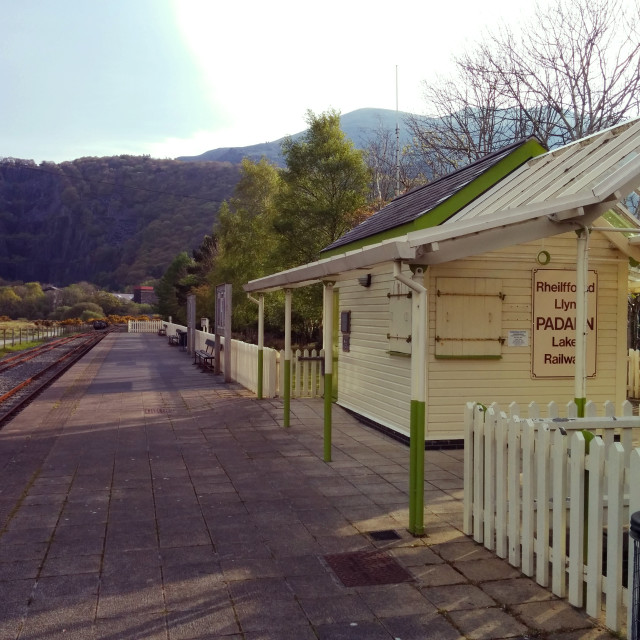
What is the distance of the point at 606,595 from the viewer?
379cm

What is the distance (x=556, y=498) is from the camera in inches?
169

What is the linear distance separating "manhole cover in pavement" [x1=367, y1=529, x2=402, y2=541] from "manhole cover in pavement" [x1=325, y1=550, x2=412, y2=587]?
351mm

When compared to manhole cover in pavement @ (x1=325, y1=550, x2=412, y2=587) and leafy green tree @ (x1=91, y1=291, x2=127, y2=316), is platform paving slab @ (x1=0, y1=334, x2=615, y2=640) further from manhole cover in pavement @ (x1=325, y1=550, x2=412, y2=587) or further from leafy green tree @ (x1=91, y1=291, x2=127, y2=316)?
leafy green tree @ (x1=91, y1=291, x2=127, y2=316)

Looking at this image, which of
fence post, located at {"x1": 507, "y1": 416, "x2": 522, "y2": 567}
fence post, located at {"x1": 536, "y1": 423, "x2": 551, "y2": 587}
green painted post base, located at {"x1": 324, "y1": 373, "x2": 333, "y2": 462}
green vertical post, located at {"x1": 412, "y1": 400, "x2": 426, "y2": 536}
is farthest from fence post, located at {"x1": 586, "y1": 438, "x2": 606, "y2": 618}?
green painted post base, located at {"x1": 324, "y1": 373, "x2": 333, "y2": 462}

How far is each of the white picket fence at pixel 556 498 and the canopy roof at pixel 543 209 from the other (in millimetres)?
1374

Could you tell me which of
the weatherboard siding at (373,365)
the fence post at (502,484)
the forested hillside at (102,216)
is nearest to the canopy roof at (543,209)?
the fence post at (502,484)

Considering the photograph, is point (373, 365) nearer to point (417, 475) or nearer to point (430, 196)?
point (430, 196)

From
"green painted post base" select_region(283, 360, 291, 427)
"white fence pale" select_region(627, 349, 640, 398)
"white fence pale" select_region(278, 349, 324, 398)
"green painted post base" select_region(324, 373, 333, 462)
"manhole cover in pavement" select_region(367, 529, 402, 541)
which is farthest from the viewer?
"white fence pale" select_region(627, 349, 640, 398)

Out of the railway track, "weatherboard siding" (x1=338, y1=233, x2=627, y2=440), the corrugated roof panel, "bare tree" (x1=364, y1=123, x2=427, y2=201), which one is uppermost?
"bare tree" (x1=364, y1=123, x2=427, y2=201)

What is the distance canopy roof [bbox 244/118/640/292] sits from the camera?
5.00 meters

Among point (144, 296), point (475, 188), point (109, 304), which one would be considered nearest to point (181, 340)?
point (475, 188)

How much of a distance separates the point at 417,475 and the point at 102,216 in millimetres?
150440

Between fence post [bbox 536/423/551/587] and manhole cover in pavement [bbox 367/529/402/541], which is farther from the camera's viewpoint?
manhole cover in pavement [bbox 367/529/402/541]

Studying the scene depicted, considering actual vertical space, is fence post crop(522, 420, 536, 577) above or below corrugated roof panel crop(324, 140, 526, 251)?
below
